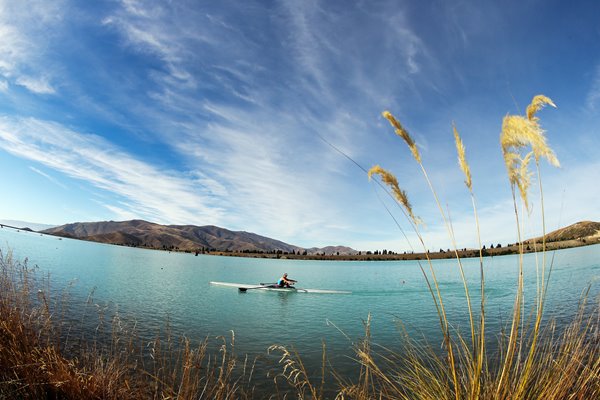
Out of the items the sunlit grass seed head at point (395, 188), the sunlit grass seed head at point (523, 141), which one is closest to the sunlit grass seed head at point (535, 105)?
the sunlit grass seed head at point (523, 141)

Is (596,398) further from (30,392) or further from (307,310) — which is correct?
(307,310)

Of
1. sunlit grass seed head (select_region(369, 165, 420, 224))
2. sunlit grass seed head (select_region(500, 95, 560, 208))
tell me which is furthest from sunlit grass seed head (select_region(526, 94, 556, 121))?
sunlit grass seed head (select_region(369, 165, 420, 224))

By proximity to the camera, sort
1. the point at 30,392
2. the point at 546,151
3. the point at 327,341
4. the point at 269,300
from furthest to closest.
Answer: the point at 269,300, the point at 327,341, the point at 30,392, the point at 546,151

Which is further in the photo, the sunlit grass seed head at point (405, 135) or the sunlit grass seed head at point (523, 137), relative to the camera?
the sunlit grass seed head at point (405, 135)

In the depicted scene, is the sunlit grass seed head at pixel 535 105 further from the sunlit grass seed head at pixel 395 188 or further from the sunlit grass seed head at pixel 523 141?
the sunlit grass seed head at pixel 395 188

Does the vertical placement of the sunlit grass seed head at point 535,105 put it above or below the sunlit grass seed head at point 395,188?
above

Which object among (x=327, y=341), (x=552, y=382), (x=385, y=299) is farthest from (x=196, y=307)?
(x=552, y=382)

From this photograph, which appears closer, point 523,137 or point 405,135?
point 523,137

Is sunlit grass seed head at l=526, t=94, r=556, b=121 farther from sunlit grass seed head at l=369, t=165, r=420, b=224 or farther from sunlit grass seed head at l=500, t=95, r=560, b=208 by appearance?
sunlit grass seed head at l=369, t=165, r=420, b=224

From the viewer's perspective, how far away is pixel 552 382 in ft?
12.4

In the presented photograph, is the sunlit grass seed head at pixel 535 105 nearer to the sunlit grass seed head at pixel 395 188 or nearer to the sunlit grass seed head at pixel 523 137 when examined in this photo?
the sunlit grass seed head at pixel 523 137

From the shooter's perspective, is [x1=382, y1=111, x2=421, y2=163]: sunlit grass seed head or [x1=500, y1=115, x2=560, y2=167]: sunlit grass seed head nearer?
[x1=500, y1=115, x2=560, y2=167]: sunlit grass seed head

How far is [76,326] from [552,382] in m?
17.1

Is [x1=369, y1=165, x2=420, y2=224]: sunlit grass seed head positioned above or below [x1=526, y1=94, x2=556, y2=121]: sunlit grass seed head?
below
